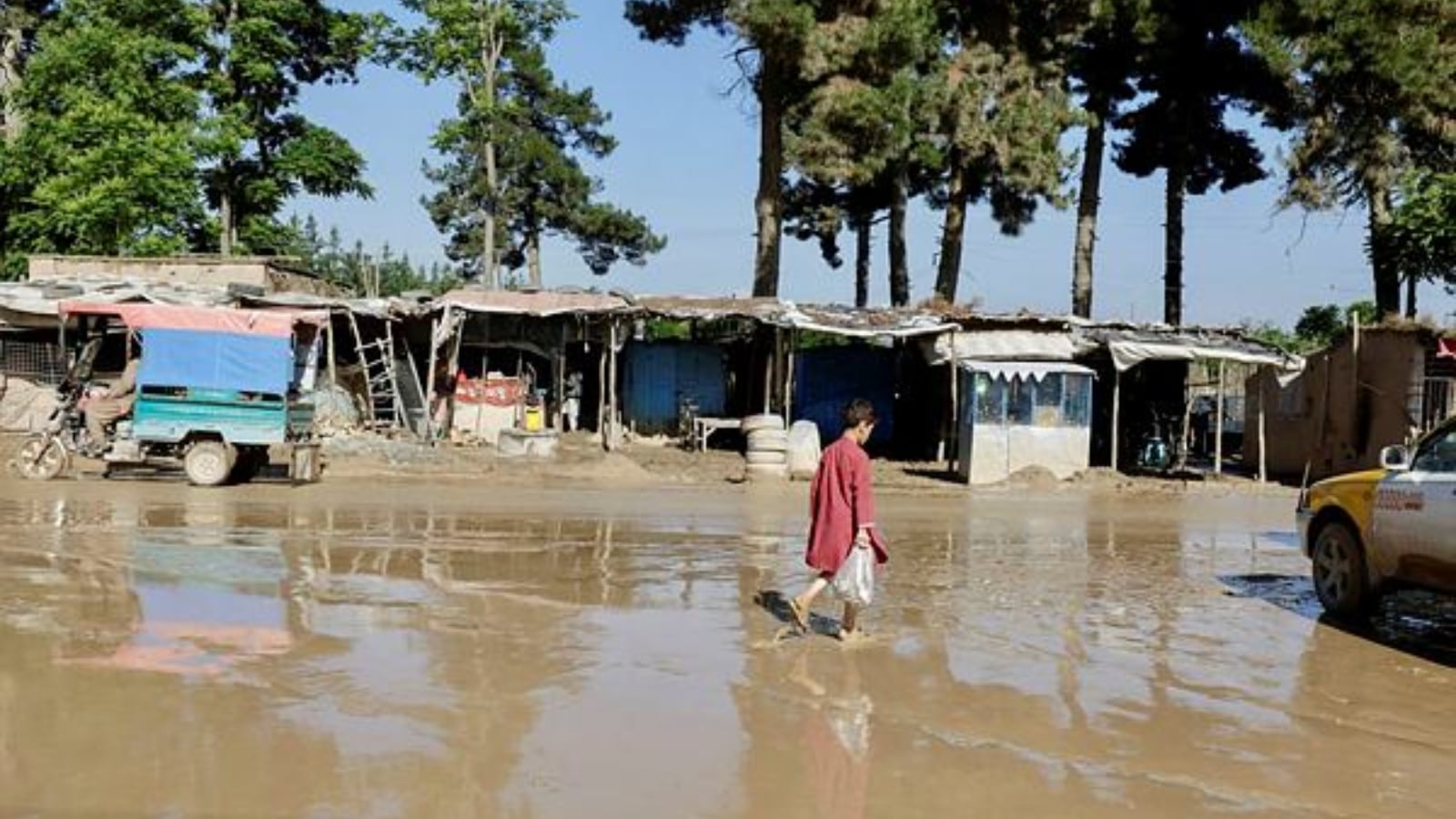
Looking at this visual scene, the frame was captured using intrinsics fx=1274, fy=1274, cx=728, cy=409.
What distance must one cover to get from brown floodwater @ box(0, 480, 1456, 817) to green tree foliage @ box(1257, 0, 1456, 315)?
1634cm

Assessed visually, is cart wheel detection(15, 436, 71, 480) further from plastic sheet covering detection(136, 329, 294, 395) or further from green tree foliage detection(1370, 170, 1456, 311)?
green tree foliage detection(1370, 170, 1456, 311)

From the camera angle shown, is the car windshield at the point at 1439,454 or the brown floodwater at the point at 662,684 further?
the car windshield at the point at 1439,454

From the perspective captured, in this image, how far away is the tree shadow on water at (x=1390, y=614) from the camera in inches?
338

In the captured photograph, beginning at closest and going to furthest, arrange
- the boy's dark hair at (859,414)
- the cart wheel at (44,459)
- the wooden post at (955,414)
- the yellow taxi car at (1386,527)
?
the boy's dark hair at (859,414), the yellow taxi car at (1386,527), the cart wheel at (44,459), the wooden post at (955,414)


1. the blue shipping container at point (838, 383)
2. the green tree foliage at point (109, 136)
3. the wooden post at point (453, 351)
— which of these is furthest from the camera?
the green tree foliage at point (109, 136)

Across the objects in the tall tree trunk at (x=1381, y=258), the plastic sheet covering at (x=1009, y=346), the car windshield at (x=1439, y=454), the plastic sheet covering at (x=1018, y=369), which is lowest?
the car windshield at (x=1439, y=454)

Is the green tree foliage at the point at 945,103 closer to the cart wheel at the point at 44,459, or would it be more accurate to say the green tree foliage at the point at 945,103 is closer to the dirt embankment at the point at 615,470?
the dirt embankment at the point at 615,470

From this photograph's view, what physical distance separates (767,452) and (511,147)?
74.0 ft

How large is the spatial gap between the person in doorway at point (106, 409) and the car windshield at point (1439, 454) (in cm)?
1420

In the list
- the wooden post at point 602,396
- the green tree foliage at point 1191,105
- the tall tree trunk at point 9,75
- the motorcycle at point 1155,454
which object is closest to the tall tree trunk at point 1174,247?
the green tree foliage at point 1191,105

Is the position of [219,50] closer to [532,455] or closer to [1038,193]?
[532,455]

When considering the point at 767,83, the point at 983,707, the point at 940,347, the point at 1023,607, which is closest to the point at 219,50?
the point at 767,83

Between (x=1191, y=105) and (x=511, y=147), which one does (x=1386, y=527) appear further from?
(x=511, y=147)

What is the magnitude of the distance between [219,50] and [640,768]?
98.4 feet
